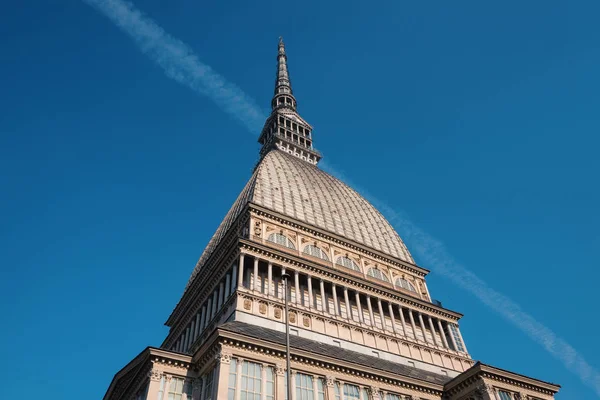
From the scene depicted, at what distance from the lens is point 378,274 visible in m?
62.6

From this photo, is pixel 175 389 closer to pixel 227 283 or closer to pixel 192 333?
pixel 227 283

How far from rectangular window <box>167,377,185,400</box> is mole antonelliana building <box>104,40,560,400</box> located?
104 mm

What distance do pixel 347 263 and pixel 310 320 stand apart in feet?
46.5

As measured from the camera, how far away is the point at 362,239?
66688mm

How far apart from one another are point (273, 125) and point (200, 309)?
46.6 metres

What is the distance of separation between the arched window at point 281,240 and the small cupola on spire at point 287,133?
1333 inches

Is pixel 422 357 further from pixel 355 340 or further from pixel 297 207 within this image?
pixel 297 207

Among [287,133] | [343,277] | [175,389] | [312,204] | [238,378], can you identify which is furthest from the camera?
[287,133]

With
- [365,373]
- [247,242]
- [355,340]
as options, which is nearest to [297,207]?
[247,242]

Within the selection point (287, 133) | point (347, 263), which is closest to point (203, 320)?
point (347, 263)

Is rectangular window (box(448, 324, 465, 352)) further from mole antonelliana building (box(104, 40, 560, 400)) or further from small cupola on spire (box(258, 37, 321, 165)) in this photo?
small cupola on spire (box(258, 37, 321, 165))

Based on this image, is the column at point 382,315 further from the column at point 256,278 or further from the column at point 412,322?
the column at point 256,278

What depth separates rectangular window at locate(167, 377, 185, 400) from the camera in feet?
116

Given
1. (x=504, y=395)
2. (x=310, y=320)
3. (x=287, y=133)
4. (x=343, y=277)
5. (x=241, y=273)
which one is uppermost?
(x=287, y=133)
